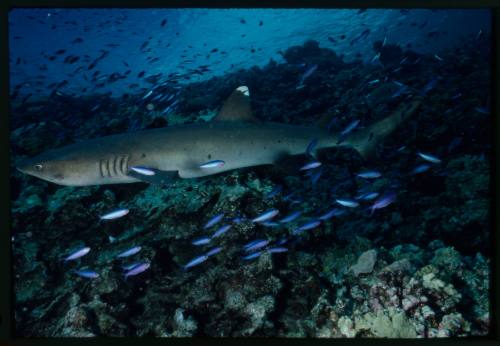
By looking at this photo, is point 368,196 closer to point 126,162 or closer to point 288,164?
point 288,164

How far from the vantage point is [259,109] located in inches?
332

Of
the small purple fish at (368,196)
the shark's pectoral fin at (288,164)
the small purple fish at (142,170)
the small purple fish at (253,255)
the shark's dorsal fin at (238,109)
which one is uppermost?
the shark's dorsal fin at (238,109)

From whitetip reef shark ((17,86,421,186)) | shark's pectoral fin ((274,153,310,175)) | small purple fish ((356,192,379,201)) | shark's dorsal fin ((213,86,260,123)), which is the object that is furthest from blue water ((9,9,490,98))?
small purple fish ((356,192,379,201))

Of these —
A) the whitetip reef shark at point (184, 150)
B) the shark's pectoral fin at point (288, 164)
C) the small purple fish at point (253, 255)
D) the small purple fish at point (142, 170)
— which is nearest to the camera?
the small purple fish at point (253, 255)

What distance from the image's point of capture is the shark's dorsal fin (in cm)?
405

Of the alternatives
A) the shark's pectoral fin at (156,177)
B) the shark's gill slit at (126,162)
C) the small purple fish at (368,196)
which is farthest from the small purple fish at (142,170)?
the small purple fish at (368,196)

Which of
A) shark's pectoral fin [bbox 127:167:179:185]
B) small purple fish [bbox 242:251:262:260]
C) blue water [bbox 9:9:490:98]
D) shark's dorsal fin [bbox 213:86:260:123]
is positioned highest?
shark's dorsal fin [bbox 213:86:260:123]

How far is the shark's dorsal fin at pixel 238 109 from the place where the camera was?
405 cm

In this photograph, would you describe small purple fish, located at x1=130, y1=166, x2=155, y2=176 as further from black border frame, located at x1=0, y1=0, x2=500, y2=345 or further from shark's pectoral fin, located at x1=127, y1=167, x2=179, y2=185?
black border frame, located at x1=0, y1=0, x2=500, y2=345

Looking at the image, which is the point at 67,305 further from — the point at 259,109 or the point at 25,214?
the point at 259,109

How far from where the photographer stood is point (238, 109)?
4.07 metres

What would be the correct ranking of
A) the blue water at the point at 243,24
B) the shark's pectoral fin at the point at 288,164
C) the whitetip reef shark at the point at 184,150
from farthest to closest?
the blue water at the point at 243,24 < the shark's pectoral fin at the point at 288,164 < the whitetip reef shark at the point at 184,150

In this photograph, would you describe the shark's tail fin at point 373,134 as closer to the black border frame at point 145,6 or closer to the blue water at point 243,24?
the black border frame at point 145,6

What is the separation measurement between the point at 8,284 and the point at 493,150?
4014 mm
